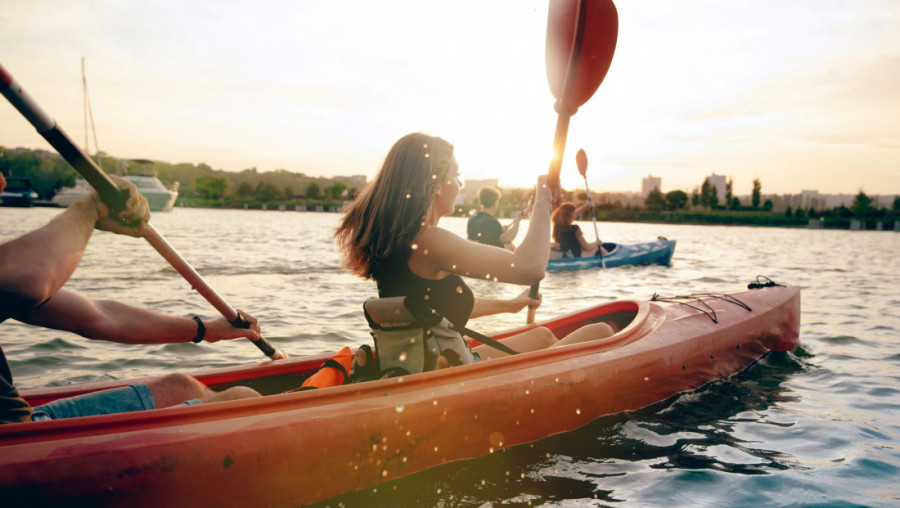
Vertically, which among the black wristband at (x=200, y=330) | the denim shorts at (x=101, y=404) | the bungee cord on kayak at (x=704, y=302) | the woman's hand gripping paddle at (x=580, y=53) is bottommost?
the denim shorts at (x=101, y=404)

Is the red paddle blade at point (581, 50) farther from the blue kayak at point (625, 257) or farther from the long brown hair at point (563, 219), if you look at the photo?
the blue kayak at point (625, 257)

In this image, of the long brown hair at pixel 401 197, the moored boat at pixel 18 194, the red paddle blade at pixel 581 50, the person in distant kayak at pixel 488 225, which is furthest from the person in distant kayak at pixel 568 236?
the moored boat at pixel 18 194

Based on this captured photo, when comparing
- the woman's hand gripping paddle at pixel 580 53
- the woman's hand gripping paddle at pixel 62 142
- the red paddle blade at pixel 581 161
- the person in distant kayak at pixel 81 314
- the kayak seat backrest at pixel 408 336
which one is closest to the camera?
the person in distant kayak at pixel 81 314

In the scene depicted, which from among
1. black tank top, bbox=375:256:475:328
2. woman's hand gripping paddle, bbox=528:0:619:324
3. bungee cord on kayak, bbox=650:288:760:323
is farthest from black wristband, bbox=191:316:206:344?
bungee cord on kayak, bbox=650:288:760:323

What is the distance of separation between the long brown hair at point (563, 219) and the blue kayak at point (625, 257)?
60 cm

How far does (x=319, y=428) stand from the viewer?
217 centimetres

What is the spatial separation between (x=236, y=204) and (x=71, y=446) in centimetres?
11055

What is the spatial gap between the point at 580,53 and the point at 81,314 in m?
2.70

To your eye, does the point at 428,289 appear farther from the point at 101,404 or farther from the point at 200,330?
the point at 101,404

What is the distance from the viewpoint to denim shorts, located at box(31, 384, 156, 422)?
1942 millimetres

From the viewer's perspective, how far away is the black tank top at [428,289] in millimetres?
2352

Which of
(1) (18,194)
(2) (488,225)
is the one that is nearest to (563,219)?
(2) (488,225)

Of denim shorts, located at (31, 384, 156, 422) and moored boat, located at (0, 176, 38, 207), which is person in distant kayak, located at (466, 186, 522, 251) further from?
moored boat, located at (0, 176, 38, 207)

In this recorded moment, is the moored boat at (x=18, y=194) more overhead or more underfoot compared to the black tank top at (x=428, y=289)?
more overhead
